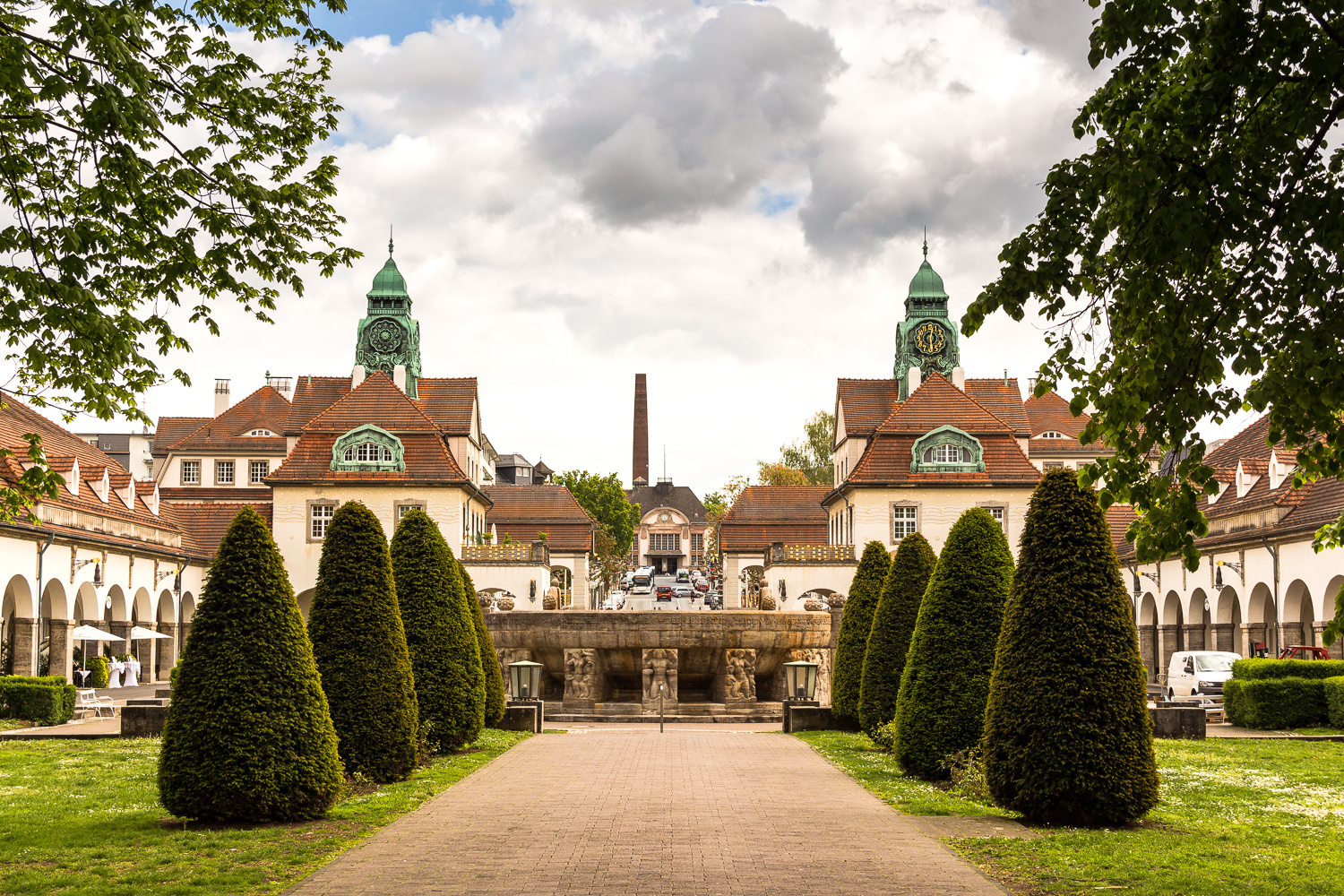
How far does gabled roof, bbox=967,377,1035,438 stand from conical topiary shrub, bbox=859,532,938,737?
52.8 metres

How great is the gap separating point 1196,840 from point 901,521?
44.3 meters

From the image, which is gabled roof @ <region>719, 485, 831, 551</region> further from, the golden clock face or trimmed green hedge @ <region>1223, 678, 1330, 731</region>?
trimmed green hedge @ <region>1223, 678, 1330, 731</region>

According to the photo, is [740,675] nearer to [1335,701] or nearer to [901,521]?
[1335,701]

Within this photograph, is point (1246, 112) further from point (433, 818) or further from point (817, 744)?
point (817, 744)

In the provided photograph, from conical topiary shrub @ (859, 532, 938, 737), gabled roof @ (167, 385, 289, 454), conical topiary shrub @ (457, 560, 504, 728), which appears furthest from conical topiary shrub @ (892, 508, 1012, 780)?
gabled roof @ (167, 385, 289, 454)

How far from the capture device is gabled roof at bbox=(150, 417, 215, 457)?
7875 centimetres

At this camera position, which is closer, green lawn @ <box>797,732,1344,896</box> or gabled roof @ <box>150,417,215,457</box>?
green lawn @ <box>797,732,1344,896</box>

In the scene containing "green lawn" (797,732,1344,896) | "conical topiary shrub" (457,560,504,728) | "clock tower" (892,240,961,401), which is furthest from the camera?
"clock tower" (892,240,961,401)

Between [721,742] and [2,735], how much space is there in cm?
1296

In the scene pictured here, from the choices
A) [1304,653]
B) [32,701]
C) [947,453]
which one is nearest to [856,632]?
[32,701]

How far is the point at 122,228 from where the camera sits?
Result: 1130 cm

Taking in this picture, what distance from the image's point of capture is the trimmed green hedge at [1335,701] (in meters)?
23.7

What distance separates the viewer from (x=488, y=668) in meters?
22.0

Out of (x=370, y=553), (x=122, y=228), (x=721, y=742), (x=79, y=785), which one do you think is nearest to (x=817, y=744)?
(x=721, y=742)
